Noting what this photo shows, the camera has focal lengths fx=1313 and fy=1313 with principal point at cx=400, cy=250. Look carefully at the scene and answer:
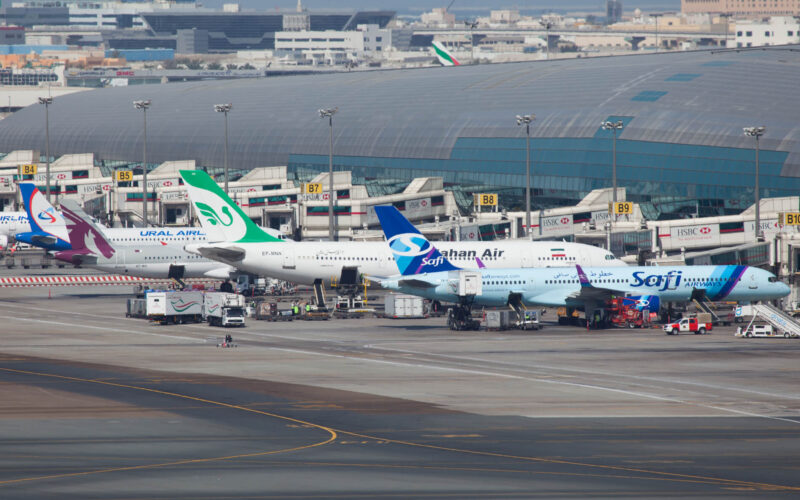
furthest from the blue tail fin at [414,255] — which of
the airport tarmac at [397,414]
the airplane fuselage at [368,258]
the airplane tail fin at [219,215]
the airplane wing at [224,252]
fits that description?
the airplane tail fin at [219,215]

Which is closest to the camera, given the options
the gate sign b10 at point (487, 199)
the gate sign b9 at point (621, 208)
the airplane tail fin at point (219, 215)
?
the airplane tail fin at point (219, 215)

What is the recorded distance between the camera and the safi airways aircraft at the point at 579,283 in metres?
76.2

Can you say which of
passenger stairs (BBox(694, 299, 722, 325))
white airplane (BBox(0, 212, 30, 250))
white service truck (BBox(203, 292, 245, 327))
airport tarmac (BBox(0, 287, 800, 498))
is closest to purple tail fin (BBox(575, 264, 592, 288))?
airport tarmac (BBox(0, 287, 800, 498))

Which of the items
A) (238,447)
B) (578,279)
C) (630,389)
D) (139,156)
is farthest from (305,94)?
(238,447)

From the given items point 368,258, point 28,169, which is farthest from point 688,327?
point 28,169

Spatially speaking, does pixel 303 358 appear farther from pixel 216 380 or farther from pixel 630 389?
pixel 630 389

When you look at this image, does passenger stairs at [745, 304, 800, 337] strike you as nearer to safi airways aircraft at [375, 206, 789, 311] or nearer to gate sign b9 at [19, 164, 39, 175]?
safi airways aircraft at [375, 206, 789, 311]

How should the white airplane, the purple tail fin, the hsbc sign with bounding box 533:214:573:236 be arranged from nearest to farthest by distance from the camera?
the purple tail fin, the hsbc sign with bounding box 533:214:573:236, the white airplane

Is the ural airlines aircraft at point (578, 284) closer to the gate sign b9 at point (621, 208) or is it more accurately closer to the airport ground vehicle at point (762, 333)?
the airport ground vehicle at point (762, 333)

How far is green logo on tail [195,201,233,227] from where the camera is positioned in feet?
294

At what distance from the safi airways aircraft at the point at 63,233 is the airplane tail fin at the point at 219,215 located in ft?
21.4

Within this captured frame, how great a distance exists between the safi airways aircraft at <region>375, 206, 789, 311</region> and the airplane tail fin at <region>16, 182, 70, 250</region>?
3338 centimetres

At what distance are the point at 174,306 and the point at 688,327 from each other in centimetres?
3036

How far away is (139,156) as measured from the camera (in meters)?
182
